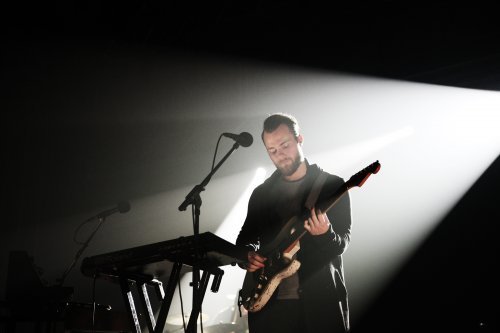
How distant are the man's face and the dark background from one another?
8.90 feet

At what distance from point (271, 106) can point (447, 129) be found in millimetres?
2501

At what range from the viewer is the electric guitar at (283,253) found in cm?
233

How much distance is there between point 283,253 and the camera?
2.36 meters

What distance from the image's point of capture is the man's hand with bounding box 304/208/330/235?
7.49ft

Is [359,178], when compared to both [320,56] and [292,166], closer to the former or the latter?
[292,166]

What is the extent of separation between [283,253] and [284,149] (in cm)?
80

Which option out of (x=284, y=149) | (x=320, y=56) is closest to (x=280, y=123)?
(x=284, y=149)

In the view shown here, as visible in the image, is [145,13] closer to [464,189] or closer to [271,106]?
[271,106]

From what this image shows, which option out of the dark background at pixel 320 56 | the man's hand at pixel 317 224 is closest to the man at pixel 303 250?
the man's hand at pixel 317 224

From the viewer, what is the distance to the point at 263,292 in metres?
2.34

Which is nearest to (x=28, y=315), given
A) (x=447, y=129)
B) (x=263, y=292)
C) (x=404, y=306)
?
(x=263, y=292)

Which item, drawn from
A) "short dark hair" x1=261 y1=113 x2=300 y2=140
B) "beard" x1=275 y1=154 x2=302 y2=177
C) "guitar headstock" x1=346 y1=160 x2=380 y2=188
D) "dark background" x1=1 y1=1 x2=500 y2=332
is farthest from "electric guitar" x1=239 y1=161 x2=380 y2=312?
"dark background" x1=1 y1=1 x2=500 y2=332

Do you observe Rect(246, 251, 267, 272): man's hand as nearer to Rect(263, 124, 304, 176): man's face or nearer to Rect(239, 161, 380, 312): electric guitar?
Rect(239, 161, 380, 312): electric guitar

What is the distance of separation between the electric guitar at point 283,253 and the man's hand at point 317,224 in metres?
0.03
